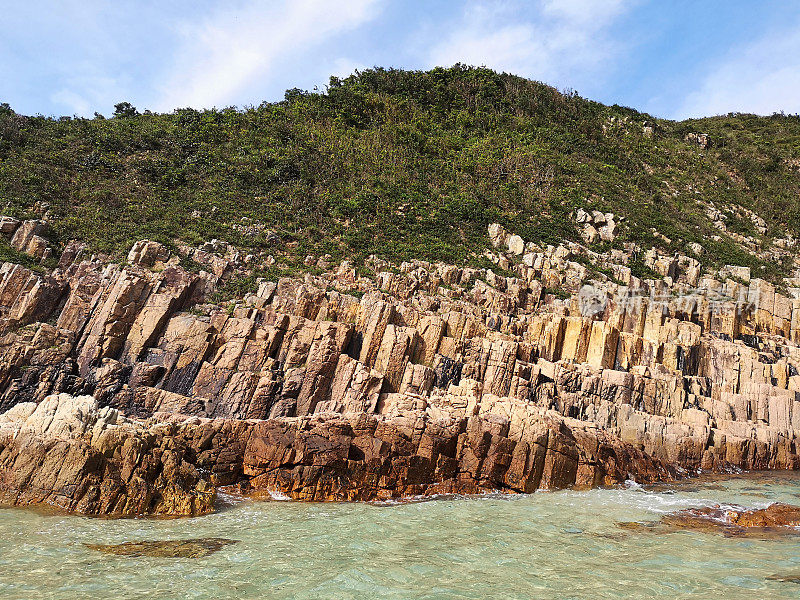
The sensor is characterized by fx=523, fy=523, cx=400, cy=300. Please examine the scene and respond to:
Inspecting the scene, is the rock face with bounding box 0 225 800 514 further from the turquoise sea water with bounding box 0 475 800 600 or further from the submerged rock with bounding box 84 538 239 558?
the submerged rock with bounding box 84 538 239 558

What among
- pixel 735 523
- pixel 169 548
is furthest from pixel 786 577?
pixel 169 548

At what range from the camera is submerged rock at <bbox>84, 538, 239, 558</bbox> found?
1105 cm

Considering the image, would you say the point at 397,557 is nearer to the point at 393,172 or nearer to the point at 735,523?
the point at 735,523

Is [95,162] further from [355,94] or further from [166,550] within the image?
[166,550]

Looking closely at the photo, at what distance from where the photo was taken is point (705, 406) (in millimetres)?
26641

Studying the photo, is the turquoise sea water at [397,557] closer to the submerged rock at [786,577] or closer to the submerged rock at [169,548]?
the submerged rock at [786,577]

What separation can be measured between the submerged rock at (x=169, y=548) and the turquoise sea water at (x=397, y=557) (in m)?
0.32

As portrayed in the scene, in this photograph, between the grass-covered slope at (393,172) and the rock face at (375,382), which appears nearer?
the rock face at (375,382)

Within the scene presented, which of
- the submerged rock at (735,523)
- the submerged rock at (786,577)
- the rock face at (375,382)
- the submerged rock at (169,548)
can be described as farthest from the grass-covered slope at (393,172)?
the submerged rock at (786,577)

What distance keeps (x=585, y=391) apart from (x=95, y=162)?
4296 cm

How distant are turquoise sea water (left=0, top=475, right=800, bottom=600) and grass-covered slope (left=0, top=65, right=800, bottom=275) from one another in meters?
24.9

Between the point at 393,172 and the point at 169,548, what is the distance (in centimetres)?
4172

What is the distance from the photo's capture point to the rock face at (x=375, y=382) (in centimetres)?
1788

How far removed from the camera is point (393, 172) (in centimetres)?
4916
